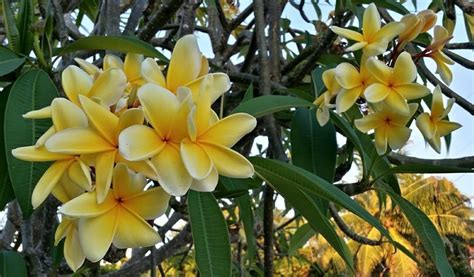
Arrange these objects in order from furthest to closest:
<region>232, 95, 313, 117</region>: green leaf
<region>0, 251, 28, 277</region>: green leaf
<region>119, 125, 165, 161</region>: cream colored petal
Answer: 1. <region>0, 251, 28, 277</region>: green leaf
2. <region>232, 95, 313, 117</region>: green leaf
3. <region>119, 125, 165, 161</region>: cream colored petal

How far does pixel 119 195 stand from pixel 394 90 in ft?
0.91

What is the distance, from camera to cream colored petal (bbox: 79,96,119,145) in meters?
0.36

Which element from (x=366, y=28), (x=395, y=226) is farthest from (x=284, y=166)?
(x=395, y=226)

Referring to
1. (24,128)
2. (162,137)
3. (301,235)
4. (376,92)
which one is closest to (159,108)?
(162,137)

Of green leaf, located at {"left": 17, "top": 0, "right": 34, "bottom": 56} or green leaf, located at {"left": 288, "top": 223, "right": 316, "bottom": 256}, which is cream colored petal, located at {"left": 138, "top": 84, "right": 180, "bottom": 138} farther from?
green leaf, located at {"left": 288, "top": 223, "right": 316, "bottom": 256}

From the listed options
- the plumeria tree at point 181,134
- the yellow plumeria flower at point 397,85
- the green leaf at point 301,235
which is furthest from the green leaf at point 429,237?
the green leaf at point 301,235

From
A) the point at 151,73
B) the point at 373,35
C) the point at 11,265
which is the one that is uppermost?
the point at 373,35

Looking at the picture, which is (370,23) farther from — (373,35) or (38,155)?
(38,155)

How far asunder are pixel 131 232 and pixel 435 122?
35 centimetres

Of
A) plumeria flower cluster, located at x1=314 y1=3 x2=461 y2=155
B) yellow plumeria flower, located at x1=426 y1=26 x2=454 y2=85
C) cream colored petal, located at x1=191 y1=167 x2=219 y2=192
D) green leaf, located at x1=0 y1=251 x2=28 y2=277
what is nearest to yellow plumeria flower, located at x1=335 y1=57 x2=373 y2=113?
plumeria flower cluster, located at x1=314 y1=3 x2=461 y2=155

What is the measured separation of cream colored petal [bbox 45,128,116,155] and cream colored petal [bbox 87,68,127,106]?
1.4 inches

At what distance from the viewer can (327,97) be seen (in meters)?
0.57

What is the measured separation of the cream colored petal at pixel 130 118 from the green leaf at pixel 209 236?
3.3 inches

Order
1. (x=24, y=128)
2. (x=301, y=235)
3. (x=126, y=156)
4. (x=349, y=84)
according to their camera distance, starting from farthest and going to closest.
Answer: (x=301, y=235)
(x=349, y=84)
(x=24, y=128)
(x=126, y=156)
